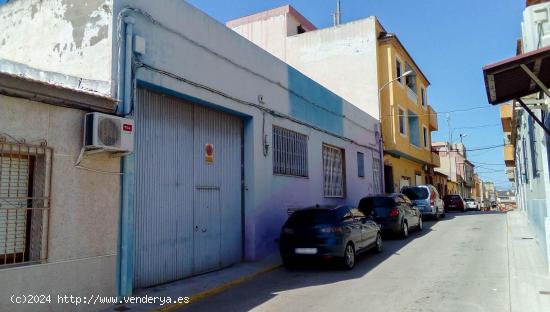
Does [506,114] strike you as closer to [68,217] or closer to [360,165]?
[360,165]

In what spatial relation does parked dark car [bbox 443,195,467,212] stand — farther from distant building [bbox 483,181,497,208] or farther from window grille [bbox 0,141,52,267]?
distant building [bbox 483,181,497,208]

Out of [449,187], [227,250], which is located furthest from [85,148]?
[449,187]

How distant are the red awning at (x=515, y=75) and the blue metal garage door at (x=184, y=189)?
609cm

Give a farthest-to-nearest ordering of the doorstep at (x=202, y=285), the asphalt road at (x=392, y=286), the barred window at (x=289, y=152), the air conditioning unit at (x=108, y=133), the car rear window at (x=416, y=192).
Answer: the car rear window at (x=416, y=192) < the barred window at (x=289, y=152) < the doorstep at (x=202, y=285) < the asphalt road at (x=392, y=286) < the air conditioning unit at (x=108, y=133)

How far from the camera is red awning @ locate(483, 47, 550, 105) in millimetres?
5695

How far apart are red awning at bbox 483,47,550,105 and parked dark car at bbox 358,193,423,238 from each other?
8.91 meters

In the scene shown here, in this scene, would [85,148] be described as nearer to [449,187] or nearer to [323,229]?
[323,229]

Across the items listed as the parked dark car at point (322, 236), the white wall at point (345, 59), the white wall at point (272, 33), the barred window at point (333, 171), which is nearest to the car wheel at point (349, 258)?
the parked dark car at point (322, 236)

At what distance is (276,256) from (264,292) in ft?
12.8

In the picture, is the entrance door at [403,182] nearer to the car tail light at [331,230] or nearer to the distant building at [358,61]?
the distant building at [358,61]

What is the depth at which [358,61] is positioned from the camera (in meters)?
24.2

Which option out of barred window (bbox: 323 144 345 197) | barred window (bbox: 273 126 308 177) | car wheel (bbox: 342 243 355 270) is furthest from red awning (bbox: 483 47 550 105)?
barred window (bbox: 323 144 345 197)

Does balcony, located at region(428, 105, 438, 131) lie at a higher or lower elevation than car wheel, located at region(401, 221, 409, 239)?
higher

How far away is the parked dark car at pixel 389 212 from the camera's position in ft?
50.4
